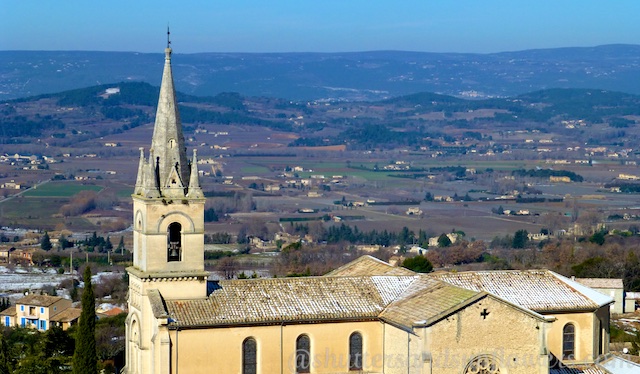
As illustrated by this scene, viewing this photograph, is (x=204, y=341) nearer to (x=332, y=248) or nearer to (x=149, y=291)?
(x=149, y=291)

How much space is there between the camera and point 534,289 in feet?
111

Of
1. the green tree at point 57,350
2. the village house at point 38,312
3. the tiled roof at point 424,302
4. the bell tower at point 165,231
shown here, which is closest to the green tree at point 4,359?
the green tree at point 57,350

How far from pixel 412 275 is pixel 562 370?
14.5ft

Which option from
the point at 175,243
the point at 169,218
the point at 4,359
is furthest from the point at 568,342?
the point at 4,359

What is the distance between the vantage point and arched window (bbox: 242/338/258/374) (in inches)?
1224

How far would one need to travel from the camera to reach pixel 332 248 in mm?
101750

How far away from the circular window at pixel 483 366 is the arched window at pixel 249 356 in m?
4.93

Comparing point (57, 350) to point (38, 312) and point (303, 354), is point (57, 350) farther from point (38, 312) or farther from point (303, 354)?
point (38, 312)

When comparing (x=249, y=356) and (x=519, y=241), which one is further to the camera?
(x=519, y=241)

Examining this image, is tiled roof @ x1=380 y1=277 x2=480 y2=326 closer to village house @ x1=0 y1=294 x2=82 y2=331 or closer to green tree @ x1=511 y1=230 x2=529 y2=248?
village house @ x1=0 y1=294 x2=82 y2=331

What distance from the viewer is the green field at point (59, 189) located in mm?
161250

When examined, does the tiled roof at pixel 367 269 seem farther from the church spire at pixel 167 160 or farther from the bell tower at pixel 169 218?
the church spire at pixel 167 160

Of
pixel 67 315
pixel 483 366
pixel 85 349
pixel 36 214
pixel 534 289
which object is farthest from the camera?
pixel 36 214

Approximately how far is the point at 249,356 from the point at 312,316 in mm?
1755
